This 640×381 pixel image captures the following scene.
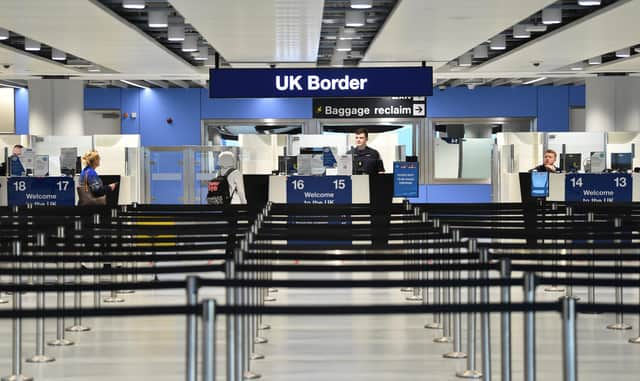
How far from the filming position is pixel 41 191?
12516mm

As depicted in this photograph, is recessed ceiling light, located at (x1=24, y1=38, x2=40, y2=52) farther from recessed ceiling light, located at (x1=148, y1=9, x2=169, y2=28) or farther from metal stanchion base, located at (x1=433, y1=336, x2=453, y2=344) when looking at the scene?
metal stanchion base, located at (x1=433, y1=336, x2=453, y2=344)

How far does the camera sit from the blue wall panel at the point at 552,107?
2308 centimetres

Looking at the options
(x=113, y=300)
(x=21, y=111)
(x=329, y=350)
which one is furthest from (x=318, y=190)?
(x=21, y=111)

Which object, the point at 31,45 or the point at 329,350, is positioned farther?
the point at 31,45

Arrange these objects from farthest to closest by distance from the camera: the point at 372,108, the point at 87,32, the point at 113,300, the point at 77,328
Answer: the point at 372,108, the point at 87,32, the point at 113,300, the point at 77,328

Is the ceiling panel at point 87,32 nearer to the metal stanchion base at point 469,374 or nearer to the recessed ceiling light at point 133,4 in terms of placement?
the recessed ceiling light at point 133,4

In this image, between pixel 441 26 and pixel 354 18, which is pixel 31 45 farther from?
pixel 441 26

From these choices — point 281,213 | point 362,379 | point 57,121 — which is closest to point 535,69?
point 281,213

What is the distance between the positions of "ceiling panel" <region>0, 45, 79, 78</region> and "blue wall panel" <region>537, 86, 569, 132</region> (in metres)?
11.0

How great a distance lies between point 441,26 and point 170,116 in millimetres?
12860

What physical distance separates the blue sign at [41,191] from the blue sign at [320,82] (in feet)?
7.17

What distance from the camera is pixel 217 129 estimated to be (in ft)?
76.4

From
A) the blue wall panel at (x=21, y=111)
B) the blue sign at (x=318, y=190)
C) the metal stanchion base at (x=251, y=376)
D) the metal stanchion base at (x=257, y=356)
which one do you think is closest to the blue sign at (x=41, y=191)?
the blue sign at (x=318, y=190)

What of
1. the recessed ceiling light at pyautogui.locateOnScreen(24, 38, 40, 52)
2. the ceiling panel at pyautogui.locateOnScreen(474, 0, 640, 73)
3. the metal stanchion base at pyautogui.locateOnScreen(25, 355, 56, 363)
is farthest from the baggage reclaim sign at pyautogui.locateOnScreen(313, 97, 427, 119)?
the metal stanchion base at pyautogui.locateOnScreen(25, 355, 56, 363)
